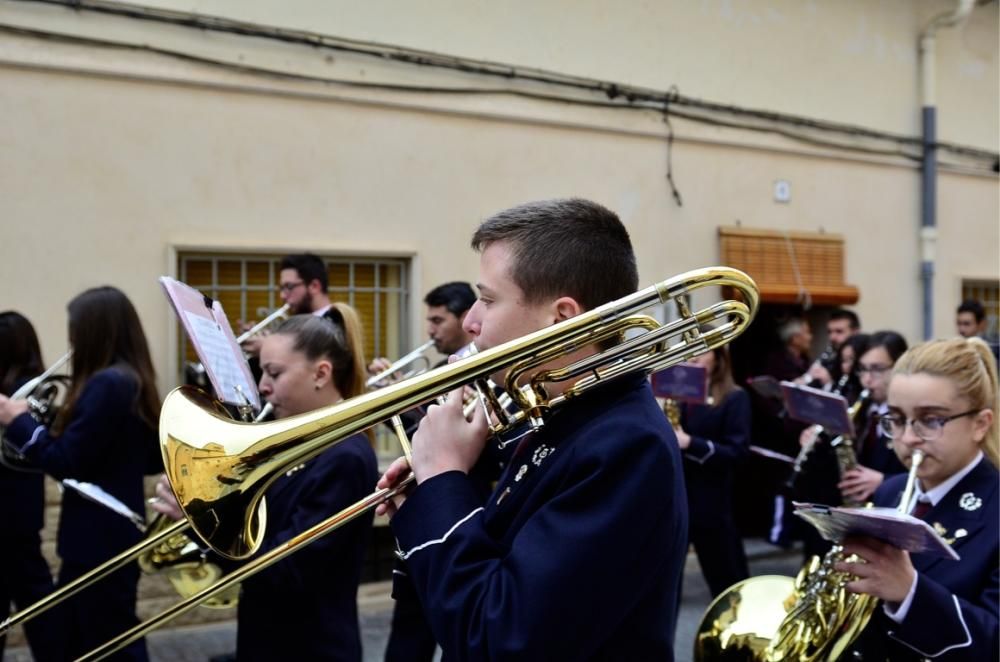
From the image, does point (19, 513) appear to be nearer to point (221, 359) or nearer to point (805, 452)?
point (221, 359)

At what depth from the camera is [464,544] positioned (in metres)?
1.57

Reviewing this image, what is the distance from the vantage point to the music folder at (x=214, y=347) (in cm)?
199

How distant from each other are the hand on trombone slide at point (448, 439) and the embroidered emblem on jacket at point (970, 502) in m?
1.36

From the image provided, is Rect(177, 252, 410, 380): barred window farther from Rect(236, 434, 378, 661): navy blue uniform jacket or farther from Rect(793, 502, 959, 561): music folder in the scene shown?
Rect(793, 502, 959, 561): music folder

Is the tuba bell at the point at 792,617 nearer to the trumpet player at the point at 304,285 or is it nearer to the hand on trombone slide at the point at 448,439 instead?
the hand on trombone slide at the point at 448,439

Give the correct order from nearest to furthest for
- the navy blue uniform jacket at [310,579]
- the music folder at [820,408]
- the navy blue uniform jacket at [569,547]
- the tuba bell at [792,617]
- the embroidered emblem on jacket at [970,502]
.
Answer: the navy blue uniform jacket at [569,547] → the tuba bell at [792,617] → the embroidered emblem on jacket at [970,502] → the navy blue uniform jacket at [310,579] → the music folder at [820,408]

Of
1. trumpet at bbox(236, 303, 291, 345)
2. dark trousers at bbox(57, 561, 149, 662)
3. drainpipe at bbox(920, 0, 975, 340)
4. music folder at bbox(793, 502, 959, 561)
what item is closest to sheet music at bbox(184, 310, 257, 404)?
music folder at bbox(793, 502, 959, 561)

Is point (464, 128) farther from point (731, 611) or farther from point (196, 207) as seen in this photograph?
point (731, 611)

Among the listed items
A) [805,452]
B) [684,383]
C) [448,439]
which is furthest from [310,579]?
[805,452]

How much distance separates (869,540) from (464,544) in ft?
3.32

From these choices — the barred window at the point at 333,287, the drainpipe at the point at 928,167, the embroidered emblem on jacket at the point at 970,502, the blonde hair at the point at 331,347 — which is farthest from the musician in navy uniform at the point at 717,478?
the drainpipe at the point at 928,167

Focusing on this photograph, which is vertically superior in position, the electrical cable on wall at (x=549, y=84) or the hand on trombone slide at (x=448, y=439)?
the electrical cable on wall at (x=549, y=84)

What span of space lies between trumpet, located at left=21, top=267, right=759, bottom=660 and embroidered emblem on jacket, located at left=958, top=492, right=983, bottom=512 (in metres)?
0.98

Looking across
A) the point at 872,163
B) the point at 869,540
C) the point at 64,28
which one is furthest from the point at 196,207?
the point at 872,163
